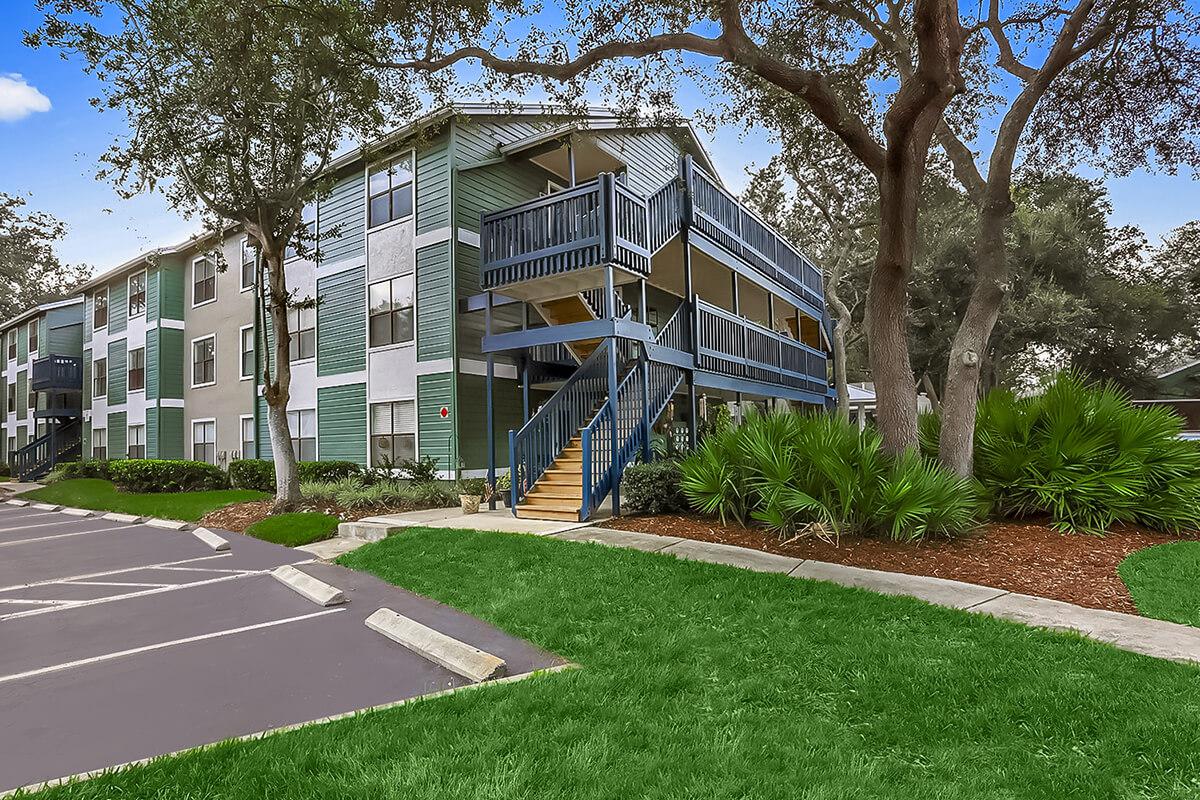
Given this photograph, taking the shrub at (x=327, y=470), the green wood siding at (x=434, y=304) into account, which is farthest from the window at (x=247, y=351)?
the green wood siding at (x=434, y=304)

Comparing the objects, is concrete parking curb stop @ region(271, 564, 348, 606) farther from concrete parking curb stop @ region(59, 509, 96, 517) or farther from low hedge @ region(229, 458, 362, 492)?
concrete parking curb stop @ region(59, 509, 96, 517)

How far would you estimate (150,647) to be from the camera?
532 cm

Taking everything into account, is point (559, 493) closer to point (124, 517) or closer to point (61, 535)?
point (61, 535)

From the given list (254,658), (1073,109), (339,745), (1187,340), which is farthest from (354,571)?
(1187,340)

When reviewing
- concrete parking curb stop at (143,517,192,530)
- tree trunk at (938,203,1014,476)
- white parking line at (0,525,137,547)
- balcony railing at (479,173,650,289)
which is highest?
balcony railing at (479,173,650,289)

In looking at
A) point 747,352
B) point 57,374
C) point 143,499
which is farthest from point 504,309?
point 57,374

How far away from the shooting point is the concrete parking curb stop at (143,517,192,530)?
12438 mm

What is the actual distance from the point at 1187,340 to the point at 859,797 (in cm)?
3734

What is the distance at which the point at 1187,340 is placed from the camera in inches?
1169

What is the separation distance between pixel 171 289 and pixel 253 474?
9.56 m

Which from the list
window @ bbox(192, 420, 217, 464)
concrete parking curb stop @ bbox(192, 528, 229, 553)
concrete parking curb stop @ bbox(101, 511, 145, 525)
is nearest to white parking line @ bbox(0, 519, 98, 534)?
concrete parking curb stop @ bbox(101, 511, 145, 525)

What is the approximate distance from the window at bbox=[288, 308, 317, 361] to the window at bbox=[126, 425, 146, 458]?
378 inches

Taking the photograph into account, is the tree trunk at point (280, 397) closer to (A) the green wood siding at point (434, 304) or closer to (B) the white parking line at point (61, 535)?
(A) the green wood siding at point (434, 304)

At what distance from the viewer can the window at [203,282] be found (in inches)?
838
